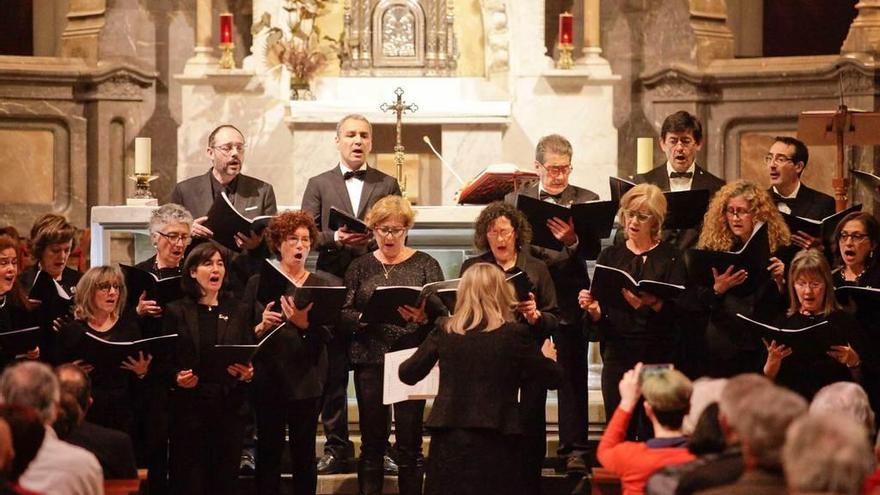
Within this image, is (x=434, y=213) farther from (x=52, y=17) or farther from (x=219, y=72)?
(x=52, y=17)

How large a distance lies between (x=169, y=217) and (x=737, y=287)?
96.5 inches

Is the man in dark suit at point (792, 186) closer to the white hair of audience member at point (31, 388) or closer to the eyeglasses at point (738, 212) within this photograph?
the eyeglasses at point (738, 212)

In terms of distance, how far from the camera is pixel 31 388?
4.83m

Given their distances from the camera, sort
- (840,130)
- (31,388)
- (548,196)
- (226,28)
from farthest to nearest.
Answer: (226,28) < (840,130) < (548,196) < (31,388)

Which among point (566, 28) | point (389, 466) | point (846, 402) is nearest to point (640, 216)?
point (389, 466)

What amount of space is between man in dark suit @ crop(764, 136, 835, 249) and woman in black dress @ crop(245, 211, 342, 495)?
86.0 inches

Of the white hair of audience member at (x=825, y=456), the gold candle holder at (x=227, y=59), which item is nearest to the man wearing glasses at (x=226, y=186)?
the gold candle holder at (x=227, y=59)

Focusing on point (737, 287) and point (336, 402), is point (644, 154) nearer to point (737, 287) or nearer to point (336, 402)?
point (737, 287)

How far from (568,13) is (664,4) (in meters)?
0.67

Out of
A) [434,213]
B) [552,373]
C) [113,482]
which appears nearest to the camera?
[113,482]

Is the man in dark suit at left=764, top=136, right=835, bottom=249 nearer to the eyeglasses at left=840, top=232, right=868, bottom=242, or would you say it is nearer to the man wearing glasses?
the eyeglasses at left=840, top=232, right=868, bottom=242

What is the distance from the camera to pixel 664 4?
36.4ft

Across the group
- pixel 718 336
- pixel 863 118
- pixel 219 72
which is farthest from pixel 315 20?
pixel 718 336

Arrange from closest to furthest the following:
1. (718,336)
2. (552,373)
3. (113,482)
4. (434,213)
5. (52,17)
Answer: (113,482)
(552,373)
(718,336)
(434,213)
(52,17)
